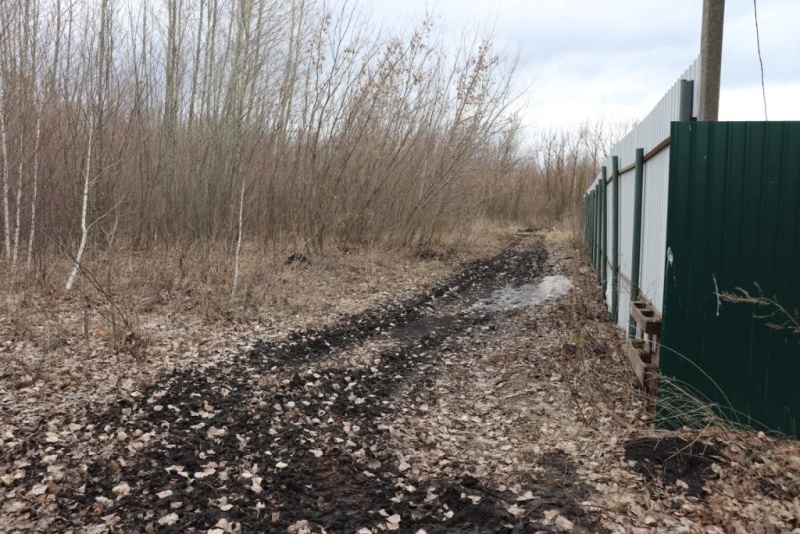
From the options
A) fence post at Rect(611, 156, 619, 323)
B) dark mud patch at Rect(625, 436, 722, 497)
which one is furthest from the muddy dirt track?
fence post at Rect(611, 156, 619, 323)

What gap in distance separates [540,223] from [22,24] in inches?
1028

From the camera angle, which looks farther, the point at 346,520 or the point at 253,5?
the point at 253,5

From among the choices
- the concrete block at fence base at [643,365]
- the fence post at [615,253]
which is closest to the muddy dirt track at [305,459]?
the concrete block at fence base at [643,365]

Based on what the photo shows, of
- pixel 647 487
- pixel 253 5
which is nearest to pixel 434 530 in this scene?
pixel 647 487

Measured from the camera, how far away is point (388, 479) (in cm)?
366

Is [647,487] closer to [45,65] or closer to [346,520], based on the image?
[346,520]

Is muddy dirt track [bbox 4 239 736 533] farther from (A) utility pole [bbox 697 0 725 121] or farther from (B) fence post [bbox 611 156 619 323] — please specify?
(A) utility pole [bbox 697 0 725 121]

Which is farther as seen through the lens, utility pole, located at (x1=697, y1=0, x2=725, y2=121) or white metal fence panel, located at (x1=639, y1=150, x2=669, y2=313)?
white metal fence panel, located at (x1=639, y1=150, x2=669, y2=313)

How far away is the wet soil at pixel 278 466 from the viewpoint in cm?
313

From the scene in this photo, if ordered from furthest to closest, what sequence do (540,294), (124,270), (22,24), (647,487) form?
(540,294) < (124,270) < (22,24) < (647,487)

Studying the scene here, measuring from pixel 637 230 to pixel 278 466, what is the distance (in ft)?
12.2

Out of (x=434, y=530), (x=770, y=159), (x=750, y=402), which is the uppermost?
(x=770, y=159)

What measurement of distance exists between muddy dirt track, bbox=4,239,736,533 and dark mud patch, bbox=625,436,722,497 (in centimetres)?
41

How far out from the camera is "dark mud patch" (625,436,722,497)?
3436 millimetres
